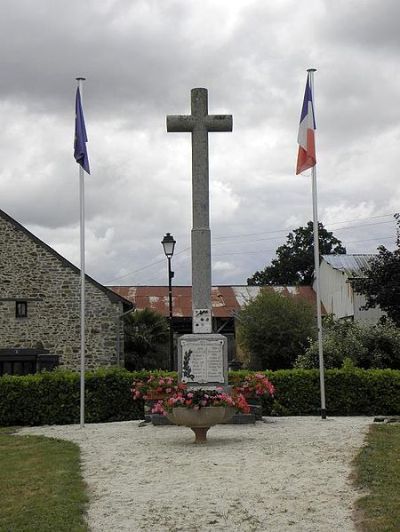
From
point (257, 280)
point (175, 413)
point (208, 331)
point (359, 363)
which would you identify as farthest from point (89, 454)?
point (257, 280)

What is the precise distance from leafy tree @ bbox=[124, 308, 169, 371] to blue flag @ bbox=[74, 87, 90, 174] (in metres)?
15.1

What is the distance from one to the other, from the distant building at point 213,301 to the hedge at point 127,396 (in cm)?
1847

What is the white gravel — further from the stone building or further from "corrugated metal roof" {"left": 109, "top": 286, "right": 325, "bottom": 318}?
"corrugated metal roof" {"left": 109, "top": 286, "right": 325, "bottom": 318}

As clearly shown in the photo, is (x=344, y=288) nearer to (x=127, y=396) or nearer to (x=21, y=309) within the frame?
(x=21, y=309)

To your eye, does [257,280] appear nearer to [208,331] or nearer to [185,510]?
[208,331]

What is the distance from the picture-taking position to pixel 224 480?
8039 millimetres

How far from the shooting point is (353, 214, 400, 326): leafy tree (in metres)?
25.5

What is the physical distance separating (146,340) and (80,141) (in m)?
15.6

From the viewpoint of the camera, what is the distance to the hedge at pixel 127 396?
53.0 feet

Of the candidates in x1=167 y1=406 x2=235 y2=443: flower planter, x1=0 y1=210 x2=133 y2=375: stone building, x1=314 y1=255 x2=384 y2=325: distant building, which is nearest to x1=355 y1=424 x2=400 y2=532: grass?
x1=167 y1=406 x2=235 y2=443: flower planter

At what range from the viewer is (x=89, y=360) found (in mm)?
24719

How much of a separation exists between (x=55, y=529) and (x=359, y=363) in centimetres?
1768

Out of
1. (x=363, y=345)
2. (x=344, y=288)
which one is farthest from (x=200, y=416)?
(x=344, y=288)

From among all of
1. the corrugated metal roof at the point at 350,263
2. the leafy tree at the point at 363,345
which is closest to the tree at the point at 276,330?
the corrugated metal roof at the point at 350,263
